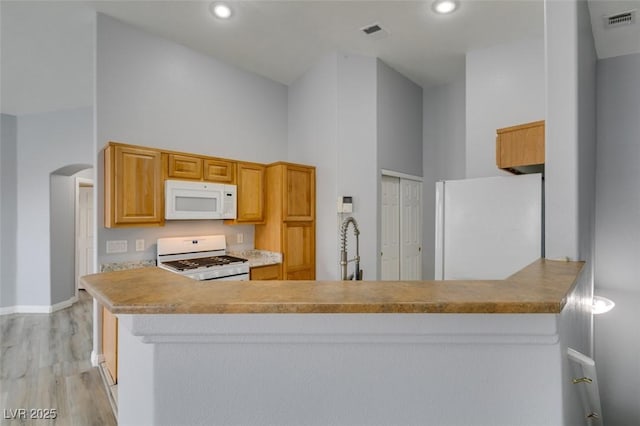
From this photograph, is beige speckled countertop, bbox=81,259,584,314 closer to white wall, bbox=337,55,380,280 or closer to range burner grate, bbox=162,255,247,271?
range burner grate, bbox=162,255,247,271

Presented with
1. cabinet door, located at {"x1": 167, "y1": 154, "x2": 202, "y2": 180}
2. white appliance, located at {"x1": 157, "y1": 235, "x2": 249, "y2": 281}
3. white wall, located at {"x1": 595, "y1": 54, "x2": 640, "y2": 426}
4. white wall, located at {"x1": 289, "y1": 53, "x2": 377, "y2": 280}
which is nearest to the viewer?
white wall, located at {"x1": 595, "y1": 54, "x2": 640, "y2": 426}

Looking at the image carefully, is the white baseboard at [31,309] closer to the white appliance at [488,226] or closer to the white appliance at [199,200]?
the white appliance at [199,200]

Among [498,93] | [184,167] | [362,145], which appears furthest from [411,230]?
[184,167]

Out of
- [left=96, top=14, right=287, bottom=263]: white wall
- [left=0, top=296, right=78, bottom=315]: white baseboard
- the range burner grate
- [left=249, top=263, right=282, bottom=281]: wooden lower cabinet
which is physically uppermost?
[left=96, top=14, right=287, bottom=263]: white wall

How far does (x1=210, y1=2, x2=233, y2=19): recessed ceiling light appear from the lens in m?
2.84

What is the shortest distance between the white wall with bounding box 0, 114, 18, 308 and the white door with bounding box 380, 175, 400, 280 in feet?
18.5

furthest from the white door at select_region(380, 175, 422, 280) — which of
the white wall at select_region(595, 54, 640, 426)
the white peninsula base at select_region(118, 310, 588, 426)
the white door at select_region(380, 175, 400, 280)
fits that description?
the white peninsula base at select_region(118, 310, 588, 426)

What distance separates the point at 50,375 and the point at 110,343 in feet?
2.60

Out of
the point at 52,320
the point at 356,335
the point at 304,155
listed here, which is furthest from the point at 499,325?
the point at 52,320

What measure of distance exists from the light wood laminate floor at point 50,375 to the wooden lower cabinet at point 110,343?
170 mm

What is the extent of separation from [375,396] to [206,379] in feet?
1.37

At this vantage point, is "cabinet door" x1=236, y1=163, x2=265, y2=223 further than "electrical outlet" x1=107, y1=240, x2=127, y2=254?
Yes

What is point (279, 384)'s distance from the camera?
0.79m

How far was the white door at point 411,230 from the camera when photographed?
170 inches
